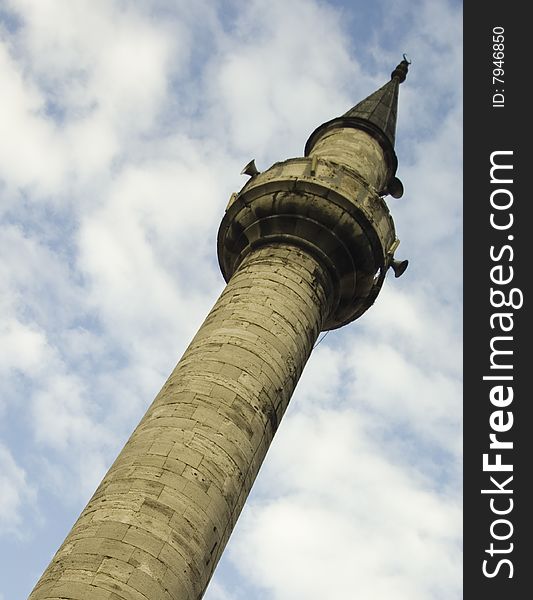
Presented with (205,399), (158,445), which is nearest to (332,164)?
(205,399)

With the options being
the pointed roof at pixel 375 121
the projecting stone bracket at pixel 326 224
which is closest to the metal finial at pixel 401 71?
the pointed roof at pixel 375 121

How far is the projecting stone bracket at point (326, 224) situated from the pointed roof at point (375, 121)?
324 centimetres

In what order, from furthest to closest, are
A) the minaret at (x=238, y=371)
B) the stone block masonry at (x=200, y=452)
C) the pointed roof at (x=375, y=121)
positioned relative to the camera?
the pointed roof at (x=375, y=121)
the minaret at (x=238, y=371)
the stone block masonry at (x=200, y=452)

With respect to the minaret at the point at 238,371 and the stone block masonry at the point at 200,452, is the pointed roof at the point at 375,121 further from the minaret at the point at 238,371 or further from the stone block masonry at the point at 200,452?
the stone block masonry at the point at 200,452

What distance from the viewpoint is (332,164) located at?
12578 mm

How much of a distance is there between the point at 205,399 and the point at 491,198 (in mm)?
6129

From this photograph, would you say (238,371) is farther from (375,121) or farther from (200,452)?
(375,121)

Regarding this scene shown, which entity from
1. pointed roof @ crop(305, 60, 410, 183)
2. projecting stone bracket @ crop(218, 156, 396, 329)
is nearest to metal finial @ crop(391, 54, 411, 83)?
pointed roof @ crop(305, 60, 410, 183)

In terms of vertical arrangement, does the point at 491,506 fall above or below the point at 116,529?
above

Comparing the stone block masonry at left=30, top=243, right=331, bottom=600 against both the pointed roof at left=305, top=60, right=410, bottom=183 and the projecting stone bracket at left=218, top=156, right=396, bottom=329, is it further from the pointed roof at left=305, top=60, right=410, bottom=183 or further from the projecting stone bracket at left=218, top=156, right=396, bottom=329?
the pointed roof at left=305, top=60, right=410, bottom=183

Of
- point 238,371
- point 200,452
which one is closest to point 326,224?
point 238,371

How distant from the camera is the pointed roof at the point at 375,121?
1545 centimetres

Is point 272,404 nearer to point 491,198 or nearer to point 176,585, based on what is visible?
point 176,585

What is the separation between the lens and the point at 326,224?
38.5 ft
